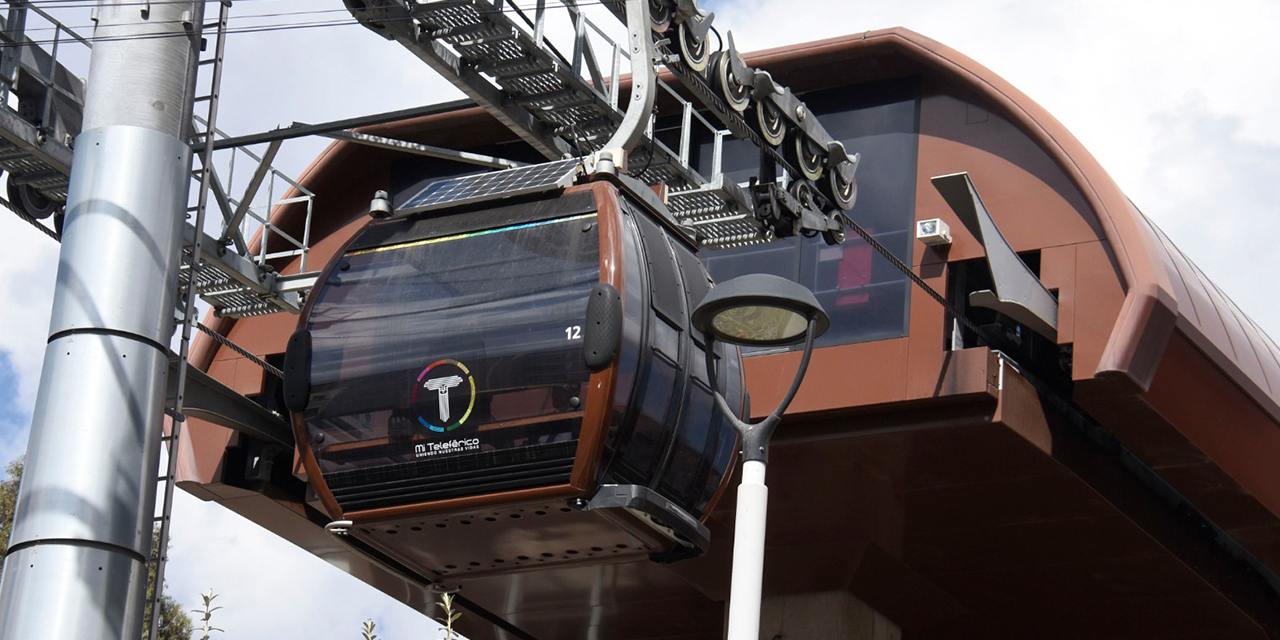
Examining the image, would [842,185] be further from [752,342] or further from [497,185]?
[752,342]

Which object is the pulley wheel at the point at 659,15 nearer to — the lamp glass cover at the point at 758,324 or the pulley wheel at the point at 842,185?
the pulley wheel at the point at 842,185

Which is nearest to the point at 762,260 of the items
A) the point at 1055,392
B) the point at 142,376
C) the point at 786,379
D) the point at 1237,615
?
the point at 786,379

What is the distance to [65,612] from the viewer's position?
7969mm

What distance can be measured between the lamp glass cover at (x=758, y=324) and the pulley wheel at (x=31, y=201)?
5829 mm

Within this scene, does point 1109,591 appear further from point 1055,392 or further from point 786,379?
point 786,379

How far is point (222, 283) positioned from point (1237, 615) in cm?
1065

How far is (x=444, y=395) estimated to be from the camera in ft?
32.4

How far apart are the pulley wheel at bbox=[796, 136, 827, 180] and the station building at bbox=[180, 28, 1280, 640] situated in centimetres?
244

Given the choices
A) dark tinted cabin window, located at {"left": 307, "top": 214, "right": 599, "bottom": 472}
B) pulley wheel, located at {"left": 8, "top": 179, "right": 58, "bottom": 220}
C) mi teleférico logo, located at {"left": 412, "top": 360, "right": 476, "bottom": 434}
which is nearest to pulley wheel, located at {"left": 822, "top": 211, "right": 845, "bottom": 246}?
dark tinted cabin window, located at {"left": 307, "top": 214, "right": 599, "bottom": 472}

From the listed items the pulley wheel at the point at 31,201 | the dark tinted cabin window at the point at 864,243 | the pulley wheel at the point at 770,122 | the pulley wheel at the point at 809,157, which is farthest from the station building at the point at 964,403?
the pulley wheel at the point at 31,201

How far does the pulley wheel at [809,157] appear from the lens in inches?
519

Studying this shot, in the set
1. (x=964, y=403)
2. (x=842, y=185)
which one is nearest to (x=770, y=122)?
(x=842, y=185)

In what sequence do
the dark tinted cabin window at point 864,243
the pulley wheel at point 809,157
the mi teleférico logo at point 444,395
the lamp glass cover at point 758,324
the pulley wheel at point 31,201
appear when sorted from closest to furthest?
the lamp glass cover at point 758,324 < the mi teleférico logo at point 444,395 < the pulley wheel at point 31,201 < the pulley wheel at point 809,157 < the dark tinted cabin window at point 864,243

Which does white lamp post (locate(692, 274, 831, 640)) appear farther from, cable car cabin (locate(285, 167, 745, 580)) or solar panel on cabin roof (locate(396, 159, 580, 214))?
solar panel on cabin roof (locate(396, 159, 580, 214))
